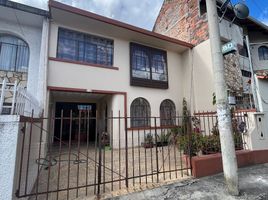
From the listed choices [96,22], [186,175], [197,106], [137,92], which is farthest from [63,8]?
[197,106]

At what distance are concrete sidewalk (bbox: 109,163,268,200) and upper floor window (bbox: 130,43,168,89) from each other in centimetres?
656

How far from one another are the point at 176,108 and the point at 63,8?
839cm

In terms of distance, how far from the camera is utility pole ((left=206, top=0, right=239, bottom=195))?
12.4 feet

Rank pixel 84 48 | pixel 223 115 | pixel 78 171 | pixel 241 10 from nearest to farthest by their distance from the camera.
Result: pixel 78 171 < pixel 223 115 < pixel 241 10 < pixel 84 48

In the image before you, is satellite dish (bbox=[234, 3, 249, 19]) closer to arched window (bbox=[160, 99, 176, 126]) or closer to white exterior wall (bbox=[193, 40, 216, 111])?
white exterior wall (bbox=[193, 40, 216, 111])

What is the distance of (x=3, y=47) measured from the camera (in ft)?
25.2

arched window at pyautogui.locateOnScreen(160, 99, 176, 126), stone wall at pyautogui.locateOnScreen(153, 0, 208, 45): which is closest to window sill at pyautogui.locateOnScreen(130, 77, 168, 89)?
arched window at pyautogui.locateOnScreen(160, 99, 176, 126)

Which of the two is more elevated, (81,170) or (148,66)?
(148,66)

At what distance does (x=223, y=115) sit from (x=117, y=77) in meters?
6.50

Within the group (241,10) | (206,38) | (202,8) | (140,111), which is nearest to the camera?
(241,10)

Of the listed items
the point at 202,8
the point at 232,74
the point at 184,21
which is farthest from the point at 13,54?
the point at 232,74

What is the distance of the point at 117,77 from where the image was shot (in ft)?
31.1

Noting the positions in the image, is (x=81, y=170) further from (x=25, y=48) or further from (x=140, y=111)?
(x=25, y=48)

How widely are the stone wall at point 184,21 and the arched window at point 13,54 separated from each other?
9906 mm
